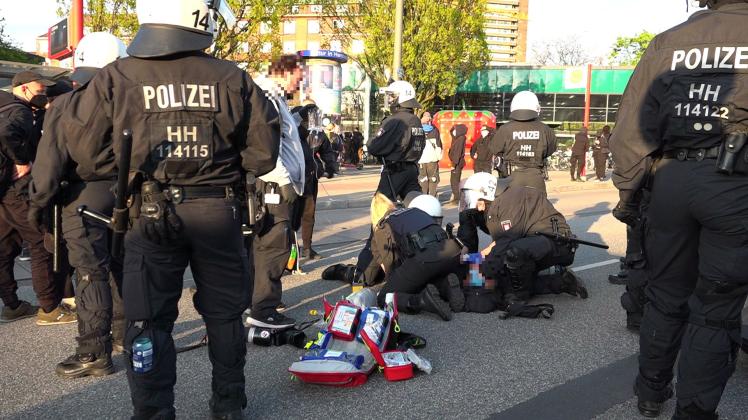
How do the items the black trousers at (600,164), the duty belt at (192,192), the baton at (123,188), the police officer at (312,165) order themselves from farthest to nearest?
the black trousers at (600,164)
the police officer at (312,165)
the duty belt at (192,192)
the baton at (123,188)

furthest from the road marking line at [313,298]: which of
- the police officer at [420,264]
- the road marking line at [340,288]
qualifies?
the police officer at [420,264]

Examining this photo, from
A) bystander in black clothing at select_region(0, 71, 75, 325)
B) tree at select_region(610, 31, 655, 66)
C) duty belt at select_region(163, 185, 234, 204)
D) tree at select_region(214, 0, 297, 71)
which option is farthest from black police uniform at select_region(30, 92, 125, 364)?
tree at select_region(610, 31, 655, 66)

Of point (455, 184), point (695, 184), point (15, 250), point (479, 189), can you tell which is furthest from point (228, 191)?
point (455, 184)

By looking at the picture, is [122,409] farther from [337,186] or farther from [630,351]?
[337,186]

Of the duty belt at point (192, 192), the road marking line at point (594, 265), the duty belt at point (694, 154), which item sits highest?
the duty belt at point (694, 154)

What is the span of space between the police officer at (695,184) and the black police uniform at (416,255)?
7.09 ft

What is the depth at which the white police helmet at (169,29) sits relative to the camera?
9.68 ft

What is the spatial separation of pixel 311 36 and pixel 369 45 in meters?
59.3

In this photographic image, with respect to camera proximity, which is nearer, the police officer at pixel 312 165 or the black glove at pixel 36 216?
the black glove at pixel 36 216

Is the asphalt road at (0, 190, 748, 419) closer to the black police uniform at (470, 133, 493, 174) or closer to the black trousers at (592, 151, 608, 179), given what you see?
the black police uniform at (470, 133, 493, 174)

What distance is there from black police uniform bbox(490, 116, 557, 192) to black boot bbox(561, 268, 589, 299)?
1.42 meters

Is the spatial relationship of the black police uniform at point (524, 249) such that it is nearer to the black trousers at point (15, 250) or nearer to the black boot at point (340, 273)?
the black boot at point (340, 273)

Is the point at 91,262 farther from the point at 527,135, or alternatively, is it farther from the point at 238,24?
the point at 238,24

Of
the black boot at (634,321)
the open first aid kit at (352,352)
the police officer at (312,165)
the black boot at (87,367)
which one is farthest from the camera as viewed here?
the police officer at (312,165)
